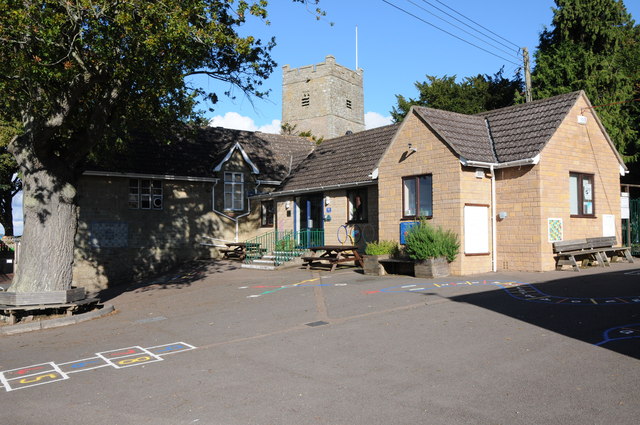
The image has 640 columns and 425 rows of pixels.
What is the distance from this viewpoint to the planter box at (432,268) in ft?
50.9

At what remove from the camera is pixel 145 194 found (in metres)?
24.7

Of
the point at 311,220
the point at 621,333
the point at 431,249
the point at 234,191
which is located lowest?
the point at 621,333

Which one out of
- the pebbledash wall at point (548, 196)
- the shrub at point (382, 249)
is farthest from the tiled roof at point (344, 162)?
the pebbledash wall at point (548, 196)

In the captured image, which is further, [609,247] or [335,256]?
[335,256]

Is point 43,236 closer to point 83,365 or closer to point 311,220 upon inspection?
point 83,365

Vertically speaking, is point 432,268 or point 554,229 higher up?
point 554,229

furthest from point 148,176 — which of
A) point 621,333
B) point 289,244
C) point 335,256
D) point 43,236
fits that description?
point 621,333

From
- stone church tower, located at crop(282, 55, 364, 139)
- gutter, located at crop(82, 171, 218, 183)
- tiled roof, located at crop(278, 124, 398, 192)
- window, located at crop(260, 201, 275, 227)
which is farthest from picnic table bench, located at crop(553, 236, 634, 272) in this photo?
stone church tower, located at crop(282, 55, 364, 139)

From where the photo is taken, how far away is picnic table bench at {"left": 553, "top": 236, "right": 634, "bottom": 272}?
16031 millimetres

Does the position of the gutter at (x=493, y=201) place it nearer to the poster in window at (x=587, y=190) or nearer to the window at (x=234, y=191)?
the poster in window at (x=587, y=190)

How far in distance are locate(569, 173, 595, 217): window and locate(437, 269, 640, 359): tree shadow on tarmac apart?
3427 mm

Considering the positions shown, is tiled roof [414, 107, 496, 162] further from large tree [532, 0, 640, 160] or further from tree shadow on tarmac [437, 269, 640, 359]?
large tree [532, 0, 640, 160]

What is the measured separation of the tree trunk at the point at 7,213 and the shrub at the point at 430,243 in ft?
112

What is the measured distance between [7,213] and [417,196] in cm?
3417
